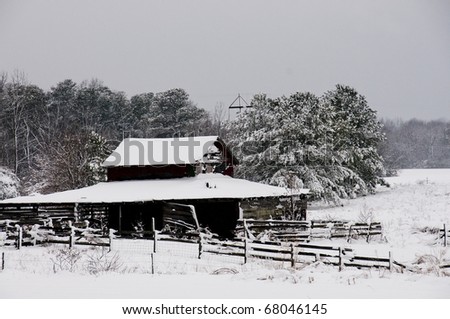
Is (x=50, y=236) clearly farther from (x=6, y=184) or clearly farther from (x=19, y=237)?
(x=6, y=184)

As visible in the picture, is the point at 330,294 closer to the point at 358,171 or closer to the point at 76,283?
the point at 76,283

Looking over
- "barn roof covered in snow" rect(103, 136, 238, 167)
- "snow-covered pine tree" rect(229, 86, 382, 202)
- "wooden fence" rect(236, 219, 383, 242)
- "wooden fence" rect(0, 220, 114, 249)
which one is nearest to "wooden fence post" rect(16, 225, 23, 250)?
"wooden fence" rect(0, 220, 114, 249)

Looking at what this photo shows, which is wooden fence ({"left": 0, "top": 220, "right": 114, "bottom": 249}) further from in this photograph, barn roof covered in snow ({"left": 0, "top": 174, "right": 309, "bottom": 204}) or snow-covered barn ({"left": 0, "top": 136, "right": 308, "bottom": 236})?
barn roof covered in snow ({"left": 0, "top": 174, "right": 309, "bottom": 204})

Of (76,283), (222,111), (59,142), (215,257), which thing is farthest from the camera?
(222,111)

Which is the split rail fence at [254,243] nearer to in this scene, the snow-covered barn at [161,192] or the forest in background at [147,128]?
the snow-covered barn at [161,192]

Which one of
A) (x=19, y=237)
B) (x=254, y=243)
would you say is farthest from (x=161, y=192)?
(x=254, y=243)

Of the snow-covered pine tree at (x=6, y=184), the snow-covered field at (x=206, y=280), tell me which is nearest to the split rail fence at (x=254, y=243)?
the snow-covered field at (x=206, y=280)

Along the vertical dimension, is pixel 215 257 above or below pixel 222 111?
below

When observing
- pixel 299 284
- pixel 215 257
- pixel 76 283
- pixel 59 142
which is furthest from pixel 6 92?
pixel 299 284

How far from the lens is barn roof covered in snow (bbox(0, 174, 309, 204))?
26406mm

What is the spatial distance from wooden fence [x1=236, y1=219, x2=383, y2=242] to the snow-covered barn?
67.0 inches

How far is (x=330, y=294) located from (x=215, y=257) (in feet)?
31.2
